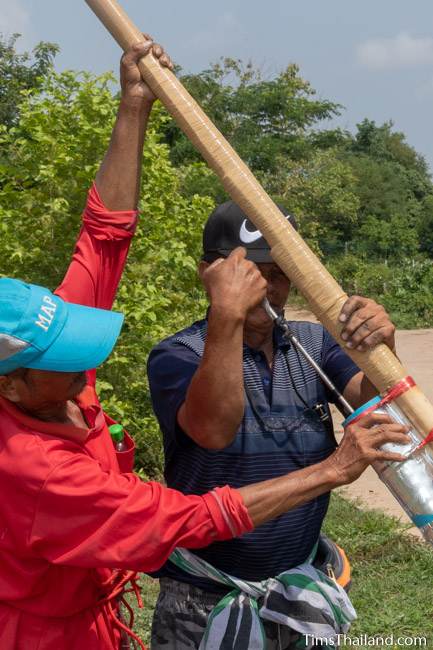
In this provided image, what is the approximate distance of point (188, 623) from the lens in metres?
2.21

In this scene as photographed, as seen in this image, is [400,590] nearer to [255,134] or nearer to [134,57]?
[134,57]

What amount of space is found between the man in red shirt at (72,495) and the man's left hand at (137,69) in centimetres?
60

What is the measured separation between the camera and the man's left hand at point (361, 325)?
1862 mm

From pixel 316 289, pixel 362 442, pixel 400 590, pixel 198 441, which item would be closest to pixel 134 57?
pixel 316 289

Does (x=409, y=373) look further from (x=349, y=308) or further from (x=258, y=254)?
(x=349, y=308)

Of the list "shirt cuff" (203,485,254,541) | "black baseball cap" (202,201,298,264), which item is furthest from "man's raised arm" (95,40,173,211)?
"shirt cuff" (203,485,254,541)

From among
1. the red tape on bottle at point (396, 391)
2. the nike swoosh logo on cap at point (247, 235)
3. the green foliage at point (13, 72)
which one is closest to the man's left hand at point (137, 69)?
the nike swoosh logo on cap at point (247, 235)

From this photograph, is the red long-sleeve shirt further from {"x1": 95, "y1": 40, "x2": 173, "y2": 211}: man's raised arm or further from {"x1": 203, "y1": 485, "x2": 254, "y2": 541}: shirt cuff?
{"x1": 95, "y1": 40, "x2": 173, "y2": 211}: man's raised arm

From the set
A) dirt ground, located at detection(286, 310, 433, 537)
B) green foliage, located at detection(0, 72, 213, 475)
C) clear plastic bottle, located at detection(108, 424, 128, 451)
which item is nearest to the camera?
clear plastic bottle, located at detection(108, 424, 128, 451)

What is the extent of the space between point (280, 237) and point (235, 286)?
0.15 meters

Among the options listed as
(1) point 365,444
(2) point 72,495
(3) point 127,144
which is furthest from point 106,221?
(1) point 365,444

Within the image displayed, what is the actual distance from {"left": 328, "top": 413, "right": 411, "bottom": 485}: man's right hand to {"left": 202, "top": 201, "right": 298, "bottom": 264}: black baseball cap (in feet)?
1.81

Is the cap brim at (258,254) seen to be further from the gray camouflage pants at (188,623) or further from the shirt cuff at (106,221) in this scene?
the gray camouflage pants at (188,623)

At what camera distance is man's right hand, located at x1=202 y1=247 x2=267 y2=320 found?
6.20ft
